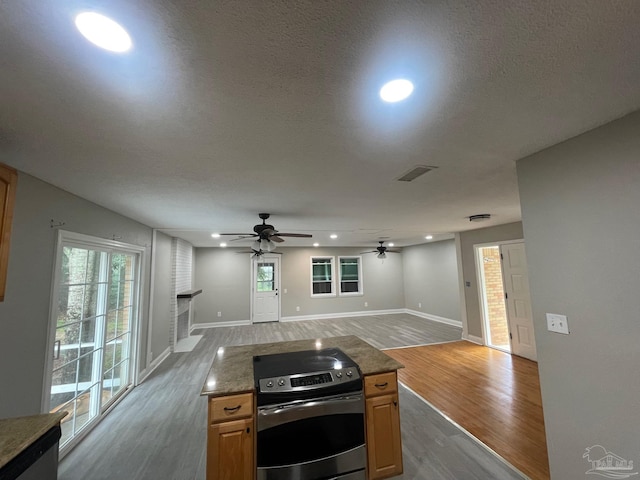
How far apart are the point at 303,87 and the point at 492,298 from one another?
5.89 metres

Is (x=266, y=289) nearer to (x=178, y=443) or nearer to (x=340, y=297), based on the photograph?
(x=340, y=297)

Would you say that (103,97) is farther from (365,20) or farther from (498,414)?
(498,414)

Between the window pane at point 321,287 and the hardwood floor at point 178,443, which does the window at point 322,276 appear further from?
the hardwood floor at point 178,443

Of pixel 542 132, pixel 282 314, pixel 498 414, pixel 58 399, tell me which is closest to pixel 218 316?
pixel 282 314

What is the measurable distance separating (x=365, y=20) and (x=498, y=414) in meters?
3.73

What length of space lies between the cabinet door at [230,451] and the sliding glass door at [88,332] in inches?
65.0

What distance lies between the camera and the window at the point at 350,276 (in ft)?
28.7

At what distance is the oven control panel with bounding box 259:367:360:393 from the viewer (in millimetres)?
1827

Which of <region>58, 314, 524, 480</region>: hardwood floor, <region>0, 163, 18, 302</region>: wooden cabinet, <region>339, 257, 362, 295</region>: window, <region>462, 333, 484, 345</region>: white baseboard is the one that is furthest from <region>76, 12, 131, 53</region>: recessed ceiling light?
<region>339, 257, 362, 295</region>: window

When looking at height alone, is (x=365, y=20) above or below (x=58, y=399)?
above

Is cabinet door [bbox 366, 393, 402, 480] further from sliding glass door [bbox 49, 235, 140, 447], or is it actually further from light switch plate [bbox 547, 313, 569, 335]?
sliding glass door [bbox 49, 235, 140, 447]

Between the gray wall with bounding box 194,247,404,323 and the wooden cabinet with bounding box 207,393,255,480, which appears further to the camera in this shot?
the gray wall with bounding box 194,247,404,323

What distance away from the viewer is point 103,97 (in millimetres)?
1158

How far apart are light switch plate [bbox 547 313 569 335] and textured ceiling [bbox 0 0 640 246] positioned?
114 centimetres
